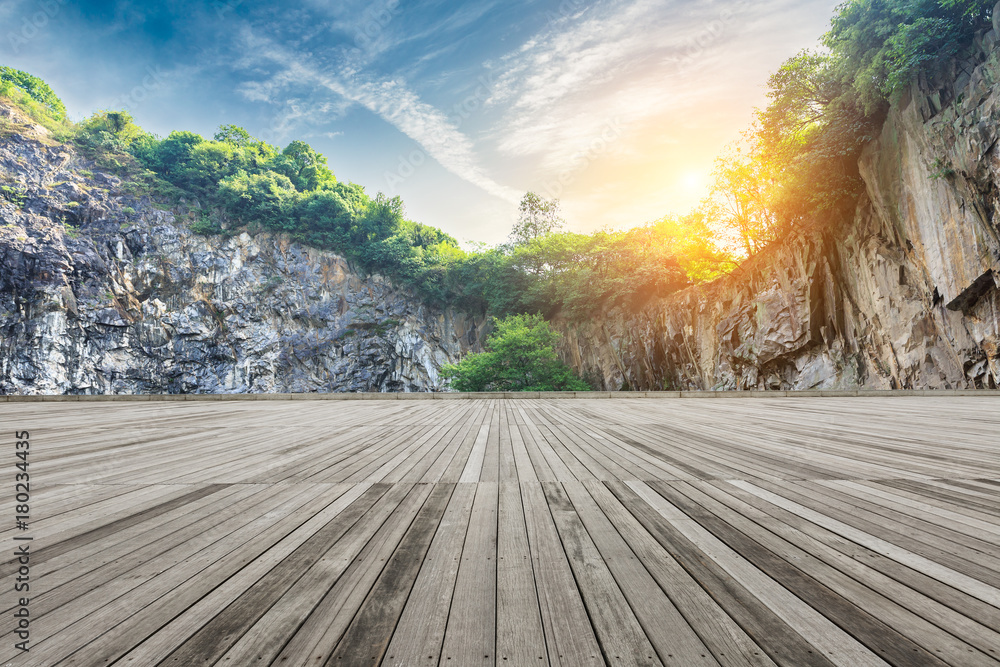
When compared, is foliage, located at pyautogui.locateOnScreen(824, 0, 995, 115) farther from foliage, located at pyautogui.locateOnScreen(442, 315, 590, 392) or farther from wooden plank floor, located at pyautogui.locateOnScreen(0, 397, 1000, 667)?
foliage, located at pyautogui.locateOnScreen(442, 315, 590, 392)

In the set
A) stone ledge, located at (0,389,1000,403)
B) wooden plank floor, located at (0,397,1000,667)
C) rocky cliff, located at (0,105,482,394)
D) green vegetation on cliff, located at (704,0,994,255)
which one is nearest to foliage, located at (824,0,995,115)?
green vegetation on cliff, located at (704,0,994,255)

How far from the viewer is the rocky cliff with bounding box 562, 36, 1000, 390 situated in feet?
33.4

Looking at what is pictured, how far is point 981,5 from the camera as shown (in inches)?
394

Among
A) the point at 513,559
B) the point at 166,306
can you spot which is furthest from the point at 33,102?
A: the point at 513,559

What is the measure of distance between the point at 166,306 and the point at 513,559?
37829 millimetres

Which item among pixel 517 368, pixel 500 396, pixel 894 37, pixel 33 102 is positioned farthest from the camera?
pixel 33 102

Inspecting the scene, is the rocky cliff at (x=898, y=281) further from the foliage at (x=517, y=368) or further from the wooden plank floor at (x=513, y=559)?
the wooden plank floor at (x=513, y=559)

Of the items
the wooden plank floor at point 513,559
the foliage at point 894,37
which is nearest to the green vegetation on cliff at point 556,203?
the foliage at point 894,37

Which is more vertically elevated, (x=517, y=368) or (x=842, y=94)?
(x=842, y=94)

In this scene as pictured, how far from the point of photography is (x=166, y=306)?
3012 centimetres

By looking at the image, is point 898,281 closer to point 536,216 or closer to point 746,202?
point 746,202

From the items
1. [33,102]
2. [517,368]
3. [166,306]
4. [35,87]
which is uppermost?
[35,87]

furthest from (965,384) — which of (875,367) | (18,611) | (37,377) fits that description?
(37,377)

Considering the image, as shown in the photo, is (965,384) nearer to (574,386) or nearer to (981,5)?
(981,5)
